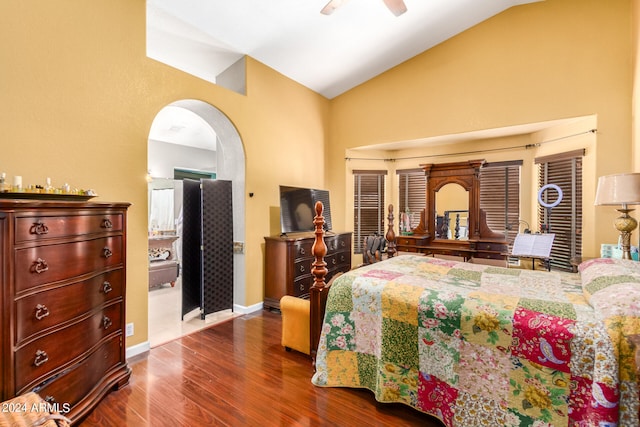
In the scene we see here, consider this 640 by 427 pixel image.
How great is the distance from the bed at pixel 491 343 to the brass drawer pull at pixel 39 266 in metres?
1.70

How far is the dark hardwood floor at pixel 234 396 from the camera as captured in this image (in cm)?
184

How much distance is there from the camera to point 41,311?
1565 millimetres

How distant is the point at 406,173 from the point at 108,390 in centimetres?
473

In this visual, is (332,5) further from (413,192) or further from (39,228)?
(413,192)

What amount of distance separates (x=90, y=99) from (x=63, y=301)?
1626mm

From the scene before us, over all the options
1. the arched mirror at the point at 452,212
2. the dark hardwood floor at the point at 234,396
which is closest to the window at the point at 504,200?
the arched mirror at the point at 452,212

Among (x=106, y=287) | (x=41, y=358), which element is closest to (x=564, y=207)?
(x=106, y=287)

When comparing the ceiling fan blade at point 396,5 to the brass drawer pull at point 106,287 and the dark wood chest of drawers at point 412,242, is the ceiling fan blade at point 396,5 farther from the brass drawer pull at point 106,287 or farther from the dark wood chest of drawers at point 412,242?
the brass drawer pull at point 106,287

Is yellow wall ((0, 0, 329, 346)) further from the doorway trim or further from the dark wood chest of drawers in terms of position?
the dark wood chest of drawers

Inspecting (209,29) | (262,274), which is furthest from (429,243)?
(209,29)

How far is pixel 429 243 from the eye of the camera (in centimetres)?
453

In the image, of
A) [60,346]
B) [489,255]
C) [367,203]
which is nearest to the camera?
[60,346]

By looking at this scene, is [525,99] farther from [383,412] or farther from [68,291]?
[68,291]

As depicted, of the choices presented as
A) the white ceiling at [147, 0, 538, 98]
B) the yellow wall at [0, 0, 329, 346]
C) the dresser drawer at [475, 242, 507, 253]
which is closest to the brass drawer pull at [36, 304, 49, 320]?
the yellow wall at [0, 0, 329, 346]
